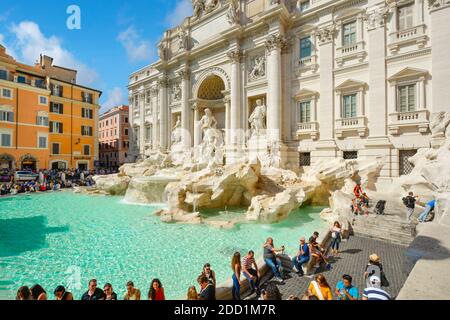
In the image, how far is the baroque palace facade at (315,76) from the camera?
12328 mm

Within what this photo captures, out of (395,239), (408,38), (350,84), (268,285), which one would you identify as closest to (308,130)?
(350,84)

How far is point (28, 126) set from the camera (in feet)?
81.1

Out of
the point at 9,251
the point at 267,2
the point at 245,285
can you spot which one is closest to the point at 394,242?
the point at 245,285

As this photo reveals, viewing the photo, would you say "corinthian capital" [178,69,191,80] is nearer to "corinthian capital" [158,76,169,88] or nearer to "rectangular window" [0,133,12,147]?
"corinthian capital" [158,76,169,88]

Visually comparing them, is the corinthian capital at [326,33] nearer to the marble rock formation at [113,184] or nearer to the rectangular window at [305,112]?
the rectangular window at [305,112]

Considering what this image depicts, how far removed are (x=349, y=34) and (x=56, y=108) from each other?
3293 cm

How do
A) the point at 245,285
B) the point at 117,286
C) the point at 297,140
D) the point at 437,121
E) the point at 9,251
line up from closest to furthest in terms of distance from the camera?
the point at 245,285 → the point at 117,286 → the point at 9,251 → the point at 437,121 → the point at 297,140

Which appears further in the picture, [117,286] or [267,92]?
[267,92]

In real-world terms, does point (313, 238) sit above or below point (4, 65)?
below

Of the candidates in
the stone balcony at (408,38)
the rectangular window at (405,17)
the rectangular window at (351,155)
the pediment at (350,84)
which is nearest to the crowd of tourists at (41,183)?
the rectangular window at (351,155)

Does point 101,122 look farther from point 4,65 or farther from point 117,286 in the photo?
point 117,286

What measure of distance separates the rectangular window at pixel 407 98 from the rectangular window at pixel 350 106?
7.68 ft

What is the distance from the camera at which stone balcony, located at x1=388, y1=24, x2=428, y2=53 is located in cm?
1216

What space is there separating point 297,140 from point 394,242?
10775 mm
